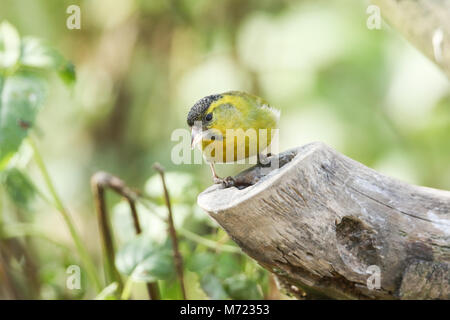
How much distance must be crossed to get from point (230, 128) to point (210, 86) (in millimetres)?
1430

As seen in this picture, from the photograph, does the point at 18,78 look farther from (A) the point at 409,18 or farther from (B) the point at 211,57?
(B) the point at 211,57

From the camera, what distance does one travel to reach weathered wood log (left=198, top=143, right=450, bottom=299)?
1.11 meters

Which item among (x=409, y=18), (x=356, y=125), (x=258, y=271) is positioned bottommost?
(x=258, y=271)

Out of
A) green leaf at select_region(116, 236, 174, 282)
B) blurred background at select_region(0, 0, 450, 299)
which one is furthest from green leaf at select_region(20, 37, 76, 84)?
blurred background at select_region(0, 0, 450, 299)

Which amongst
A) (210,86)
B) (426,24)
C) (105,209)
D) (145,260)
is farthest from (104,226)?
(210,86)

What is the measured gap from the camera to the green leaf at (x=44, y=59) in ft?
4.58

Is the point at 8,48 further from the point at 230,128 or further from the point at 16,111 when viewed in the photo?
the point at 230,128

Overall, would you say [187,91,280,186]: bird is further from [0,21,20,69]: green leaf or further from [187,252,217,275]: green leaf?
[0,21,20,69]: green leaf

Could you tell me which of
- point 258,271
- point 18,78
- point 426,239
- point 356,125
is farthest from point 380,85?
point 18,78

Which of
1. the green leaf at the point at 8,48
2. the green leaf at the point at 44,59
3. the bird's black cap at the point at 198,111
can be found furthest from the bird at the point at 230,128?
the green leaf at the point at 8,48

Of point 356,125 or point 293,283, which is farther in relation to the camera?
point 356,125
